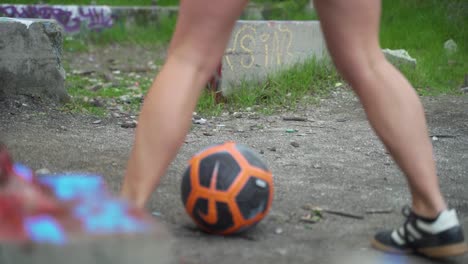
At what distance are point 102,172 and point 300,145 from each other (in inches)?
58.9

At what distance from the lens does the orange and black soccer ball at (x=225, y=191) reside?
2.86m

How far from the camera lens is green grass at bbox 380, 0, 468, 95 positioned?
7740 mm

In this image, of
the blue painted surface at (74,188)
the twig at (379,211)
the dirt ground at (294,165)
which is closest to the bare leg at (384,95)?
the dirt ground at (294,165)

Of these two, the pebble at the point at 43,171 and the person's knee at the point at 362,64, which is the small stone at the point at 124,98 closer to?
the pebble at the point at 43,171

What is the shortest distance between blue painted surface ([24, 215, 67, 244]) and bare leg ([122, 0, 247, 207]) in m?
0.88

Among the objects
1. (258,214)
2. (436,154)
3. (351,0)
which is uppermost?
(351,0)

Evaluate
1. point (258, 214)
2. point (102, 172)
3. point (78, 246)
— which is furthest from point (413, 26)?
point (78, 246)

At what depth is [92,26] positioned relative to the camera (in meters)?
12.4

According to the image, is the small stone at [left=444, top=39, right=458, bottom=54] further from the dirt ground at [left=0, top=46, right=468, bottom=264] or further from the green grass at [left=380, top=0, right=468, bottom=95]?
the dirt ground at [left=0, top=46, right=468, bottom=264]

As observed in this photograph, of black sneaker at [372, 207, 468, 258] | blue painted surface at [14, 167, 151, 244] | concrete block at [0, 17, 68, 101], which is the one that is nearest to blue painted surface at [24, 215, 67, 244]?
blue painted surface at [14, 167, 151, 244]

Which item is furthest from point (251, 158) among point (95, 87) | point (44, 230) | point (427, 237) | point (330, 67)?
point (95, 87)

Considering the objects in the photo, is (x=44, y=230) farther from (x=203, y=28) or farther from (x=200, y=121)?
(x=200, y=121)

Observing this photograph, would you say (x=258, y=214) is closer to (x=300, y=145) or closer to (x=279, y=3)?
(x=300, y=145)

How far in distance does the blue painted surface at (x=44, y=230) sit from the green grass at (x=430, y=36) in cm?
594
